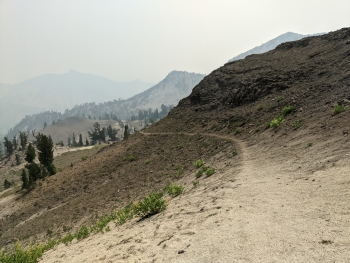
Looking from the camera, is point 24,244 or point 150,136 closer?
point 24,244

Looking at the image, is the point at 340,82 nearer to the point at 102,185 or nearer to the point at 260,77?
the point at 260,77

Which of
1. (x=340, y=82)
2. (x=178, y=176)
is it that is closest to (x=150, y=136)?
(x=178, y=176)

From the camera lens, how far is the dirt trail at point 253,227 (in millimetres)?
5590

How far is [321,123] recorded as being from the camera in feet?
53.6

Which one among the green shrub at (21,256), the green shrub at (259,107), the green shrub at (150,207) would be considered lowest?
the green shrub at (21,256)

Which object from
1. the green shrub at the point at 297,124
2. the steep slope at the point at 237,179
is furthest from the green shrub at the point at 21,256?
the green shrub at the point at 297,124

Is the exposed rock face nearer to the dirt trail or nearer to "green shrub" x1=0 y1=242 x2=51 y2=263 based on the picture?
the dirt trail

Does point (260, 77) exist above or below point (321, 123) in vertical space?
above

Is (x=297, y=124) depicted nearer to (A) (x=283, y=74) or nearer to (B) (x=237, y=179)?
(B) (x=237, y=179)

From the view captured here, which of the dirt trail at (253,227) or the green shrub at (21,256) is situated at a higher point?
the dirt trail at (253,227)

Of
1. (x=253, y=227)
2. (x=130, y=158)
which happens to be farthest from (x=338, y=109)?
(x=130, y=158)

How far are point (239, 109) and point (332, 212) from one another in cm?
2451

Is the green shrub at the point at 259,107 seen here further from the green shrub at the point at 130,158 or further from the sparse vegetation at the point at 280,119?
the green shrub at the point at 130,158

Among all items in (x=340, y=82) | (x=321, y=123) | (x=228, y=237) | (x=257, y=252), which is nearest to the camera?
(x=257, y=252)
